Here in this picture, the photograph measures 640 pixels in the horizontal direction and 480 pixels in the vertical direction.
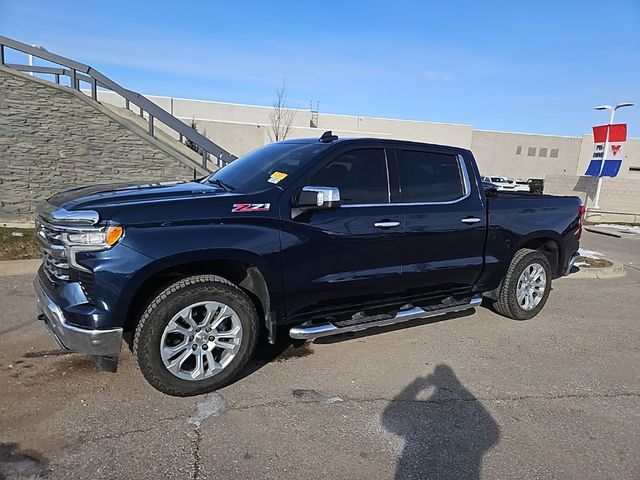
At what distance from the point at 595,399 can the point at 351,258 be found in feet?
7.39

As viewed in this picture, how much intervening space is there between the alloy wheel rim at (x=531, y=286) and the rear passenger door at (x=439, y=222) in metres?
0.92

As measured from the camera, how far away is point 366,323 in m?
4.05

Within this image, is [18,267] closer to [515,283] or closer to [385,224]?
[385,224]

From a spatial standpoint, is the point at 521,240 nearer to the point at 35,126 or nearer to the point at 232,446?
the point at 232,446

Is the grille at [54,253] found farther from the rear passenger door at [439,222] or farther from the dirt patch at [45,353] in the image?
the rear passenger door at [439,222]

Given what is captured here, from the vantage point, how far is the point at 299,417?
324cm

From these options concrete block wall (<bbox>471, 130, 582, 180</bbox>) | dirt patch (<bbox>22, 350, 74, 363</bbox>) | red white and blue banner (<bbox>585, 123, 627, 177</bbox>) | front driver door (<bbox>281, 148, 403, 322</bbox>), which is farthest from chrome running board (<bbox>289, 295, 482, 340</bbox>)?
concrete block wall (<bbox>471, 130, 582, 180</bbox>)

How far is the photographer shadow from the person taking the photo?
9.01 ft

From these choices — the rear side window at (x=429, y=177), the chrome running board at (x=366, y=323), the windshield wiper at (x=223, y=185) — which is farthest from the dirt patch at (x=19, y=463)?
the rear side window at (x=429, y=177)

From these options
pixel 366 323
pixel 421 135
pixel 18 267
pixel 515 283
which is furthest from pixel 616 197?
pixel 421 135

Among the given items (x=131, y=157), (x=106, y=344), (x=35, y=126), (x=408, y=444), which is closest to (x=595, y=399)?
(x=408, y=444)

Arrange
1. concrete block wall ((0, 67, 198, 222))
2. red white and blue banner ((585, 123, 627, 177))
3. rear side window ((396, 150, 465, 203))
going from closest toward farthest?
rear side window ((396, 150, 465, 203)) → concrete block wall ((0, 67, 198, 222)) → red white and blue banner ((585, 123, 627, 177))

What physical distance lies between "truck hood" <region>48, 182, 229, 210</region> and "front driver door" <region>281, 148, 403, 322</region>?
757mm

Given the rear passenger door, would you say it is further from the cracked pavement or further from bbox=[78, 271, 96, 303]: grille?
bbox=[78, 271, 96, 303]: grille
